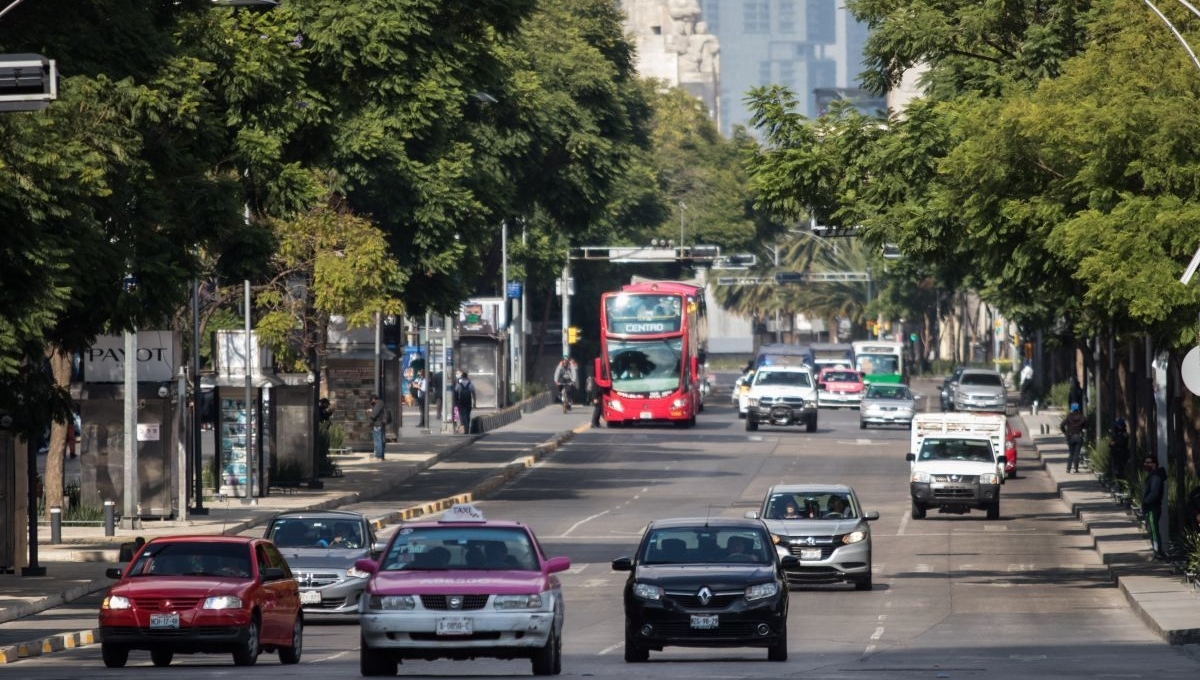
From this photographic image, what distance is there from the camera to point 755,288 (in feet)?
513

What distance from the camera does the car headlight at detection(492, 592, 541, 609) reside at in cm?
1928

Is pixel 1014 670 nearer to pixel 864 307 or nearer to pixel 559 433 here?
pixel 559 433

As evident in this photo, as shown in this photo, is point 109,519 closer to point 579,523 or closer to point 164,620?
point 579,523

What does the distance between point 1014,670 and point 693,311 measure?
57220 millimetres

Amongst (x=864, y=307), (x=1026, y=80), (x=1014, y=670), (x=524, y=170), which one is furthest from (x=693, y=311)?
A: (x=864, y=307)

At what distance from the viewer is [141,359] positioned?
40.0m

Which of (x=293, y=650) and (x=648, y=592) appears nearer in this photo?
(x=648, y=592)

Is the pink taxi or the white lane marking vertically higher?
the pink taxi

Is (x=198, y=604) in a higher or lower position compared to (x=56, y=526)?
higher

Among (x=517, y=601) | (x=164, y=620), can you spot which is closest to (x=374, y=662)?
(x=517, y=601)

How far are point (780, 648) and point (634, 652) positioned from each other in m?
1.49

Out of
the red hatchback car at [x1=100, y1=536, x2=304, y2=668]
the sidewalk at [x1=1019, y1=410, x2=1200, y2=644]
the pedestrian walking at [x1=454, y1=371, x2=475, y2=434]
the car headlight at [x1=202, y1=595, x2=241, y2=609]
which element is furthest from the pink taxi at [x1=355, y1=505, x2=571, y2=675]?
the pedestrian walking at [x1=454, y1=371, x2=475, y2=434]

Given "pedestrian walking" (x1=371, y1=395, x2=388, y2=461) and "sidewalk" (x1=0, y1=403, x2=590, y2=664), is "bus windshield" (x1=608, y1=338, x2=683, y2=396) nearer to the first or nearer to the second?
"sidewalk" (x1=0, y1=403, x2=590, y2=664)

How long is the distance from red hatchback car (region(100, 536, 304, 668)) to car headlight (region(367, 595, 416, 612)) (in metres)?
2.40
